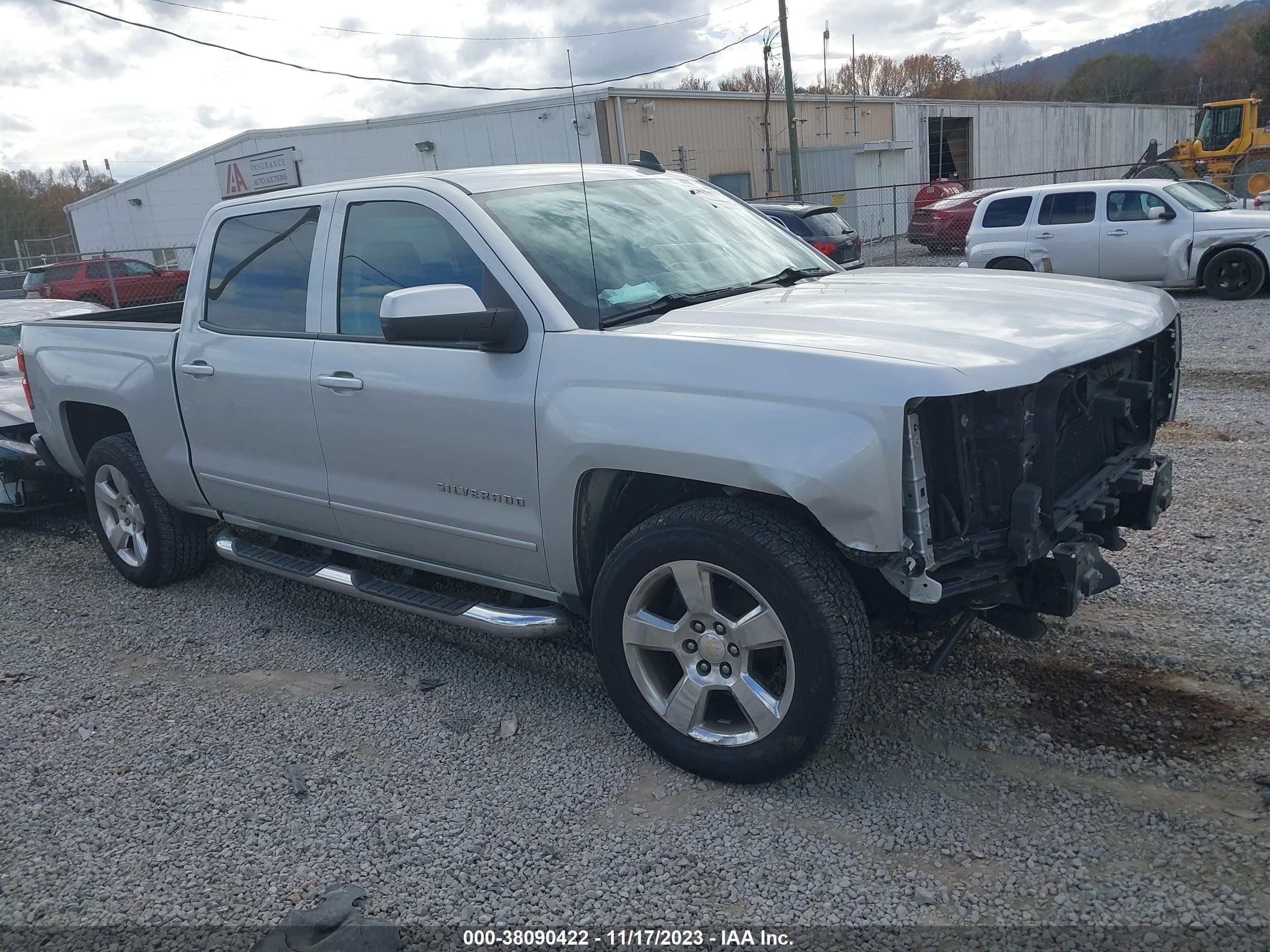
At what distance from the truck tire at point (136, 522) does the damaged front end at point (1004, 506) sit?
397 cm

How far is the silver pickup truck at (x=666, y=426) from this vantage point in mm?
2838

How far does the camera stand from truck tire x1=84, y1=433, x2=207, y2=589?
5293 mm

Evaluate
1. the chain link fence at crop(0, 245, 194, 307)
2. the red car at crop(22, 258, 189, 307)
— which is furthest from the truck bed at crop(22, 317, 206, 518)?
the red car at crop(22, 258, 189, 307)

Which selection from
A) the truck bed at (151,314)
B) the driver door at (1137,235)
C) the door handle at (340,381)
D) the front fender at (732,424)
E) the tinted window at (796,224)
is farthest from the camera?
the tinted window at (796,224)

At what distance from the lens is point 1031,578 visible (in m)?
3.03

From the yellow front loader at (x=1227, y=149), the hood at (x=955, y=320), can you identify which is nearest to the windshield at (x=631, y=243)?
the hood at (x=955, y=320)

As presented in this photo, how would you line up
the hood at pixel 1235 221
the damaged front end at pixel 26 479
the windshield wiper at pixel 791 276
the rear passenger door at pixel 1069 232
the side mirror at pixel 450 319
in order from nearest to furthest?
the side mirror at pixel 450 319, the windshield wiper at pixel 791 276, the damaged front end at pixel 26 479, the hood at pixel 1235 221, the rear passenger door at pixel 1069 232

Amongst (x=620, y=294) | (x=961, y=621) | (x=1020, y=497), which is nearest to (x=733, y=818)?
(x=961, y=621)

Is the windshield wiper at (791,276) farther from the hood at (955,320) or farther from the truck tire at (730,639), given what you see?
the truck tire at (730,639)

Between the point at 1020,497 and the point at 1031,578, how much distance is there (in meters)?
0.33

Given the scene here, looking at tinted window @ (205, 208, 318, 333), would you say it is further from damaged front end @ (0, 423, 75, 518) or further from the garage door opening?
the garage door opening

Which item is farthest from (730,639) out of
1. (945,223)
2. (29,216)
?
(29,216)

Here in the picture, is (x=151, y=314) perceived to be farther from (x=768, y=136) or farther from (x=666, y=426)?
(x=768, y=136)

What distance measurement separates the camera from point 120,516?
18.4 ft
